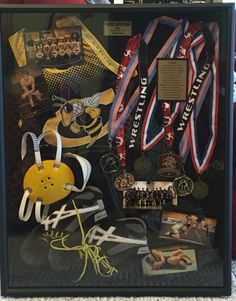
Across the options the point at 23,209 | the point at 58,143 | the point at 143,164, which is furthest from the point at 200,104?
the point at 23,209

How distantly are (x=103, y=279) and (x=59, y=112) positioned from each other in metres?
0.30

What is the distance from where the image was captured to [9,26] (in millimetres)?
679

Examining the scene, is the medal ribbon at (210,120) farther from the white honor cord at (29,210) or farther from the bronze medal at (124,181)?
the white honor cord at (29,210)

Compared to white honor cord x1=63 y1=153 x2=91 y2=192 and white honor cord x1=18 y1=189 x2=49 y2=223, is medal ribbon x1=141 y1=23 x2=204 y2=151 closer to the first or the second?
white honor cord x1=63 y1=153 x2=91 y2=192

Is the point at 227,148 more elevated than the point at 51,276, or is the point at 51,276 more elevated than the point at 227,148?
the point at 227,148

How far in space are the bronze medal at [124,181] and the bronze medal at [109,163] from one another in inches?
0.6

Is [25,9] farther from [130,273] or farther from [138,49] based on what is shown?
[130,273]

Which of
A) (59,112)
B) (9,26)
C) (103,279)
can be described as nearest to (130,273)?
(103,279)

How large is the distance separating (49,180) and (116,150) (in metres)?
0.12

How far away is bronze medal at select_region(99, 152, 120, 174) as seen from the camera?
0.71 metres

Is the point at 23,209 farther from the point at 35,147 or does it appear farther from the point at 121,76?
the point at 121,76

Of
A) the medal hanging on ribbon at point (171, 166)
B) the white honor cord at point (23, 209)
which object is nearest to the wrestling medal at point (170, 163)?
the medal hanging on ribbon at point (171, 166)

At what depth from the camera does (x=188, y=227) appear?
71 cm

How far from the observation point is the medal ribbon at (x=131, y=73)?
675 mm
